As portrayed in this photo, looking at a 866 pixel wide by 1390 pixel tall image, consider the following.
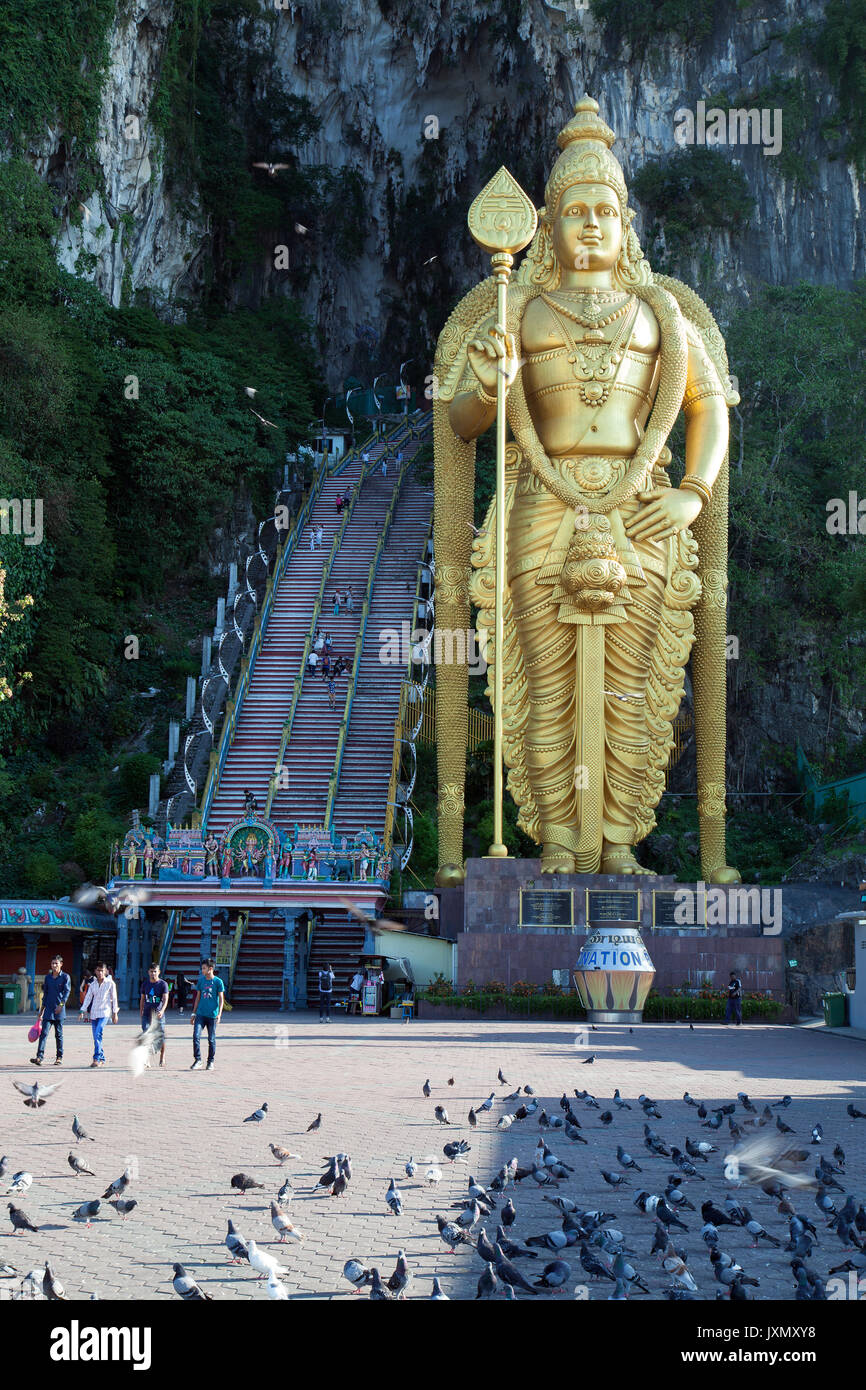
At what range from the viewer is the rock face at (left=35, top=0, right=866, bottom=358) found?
37.1 m

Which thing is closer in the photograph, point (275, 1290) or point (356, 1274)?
point (275, 1290)

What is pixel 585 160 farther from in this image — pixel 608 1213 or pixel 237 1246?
pixel 237 1246

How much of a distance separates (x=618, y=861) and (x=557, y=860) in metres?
0.80

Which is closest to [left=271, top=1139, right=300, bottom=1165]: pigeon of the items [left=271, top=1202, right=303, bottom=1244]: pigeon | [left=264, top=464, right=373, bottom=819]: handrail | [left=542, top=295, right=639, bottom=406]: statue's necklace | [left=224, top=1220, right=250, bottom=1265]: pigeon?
[left=271, top=1202, right=303, bottom=1244]: pigeon

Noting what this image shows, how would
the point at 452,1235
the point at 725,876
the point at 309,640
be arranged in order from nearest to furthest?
the point at 452,1235 < the point at 725,876 < the point at 309,640

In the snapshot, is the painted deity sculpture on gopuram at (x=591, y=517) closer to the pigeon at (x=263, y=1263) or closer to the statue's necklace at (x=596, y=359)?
the statue's necklace at (x=596, y=359)

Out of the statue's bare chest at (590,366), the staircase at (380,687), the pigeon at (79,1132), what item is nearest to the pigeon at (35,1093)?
the pigeon at (79,1132)

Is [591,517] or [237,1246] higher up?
[591,517]

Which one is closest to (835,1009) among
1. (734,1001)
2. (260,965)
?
(734,1001)

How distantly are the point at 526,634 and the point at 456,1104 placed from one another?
11.3m

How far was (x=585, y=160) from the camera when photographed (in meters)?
20.8

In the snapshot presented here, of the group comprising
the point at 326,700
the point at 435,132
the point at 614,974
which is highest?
the point at 435,132

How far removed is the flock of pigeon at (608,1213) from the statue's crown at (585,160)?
48.2 ft

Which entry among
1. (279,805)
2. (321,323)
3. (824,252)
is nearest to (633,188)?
(824,252)
